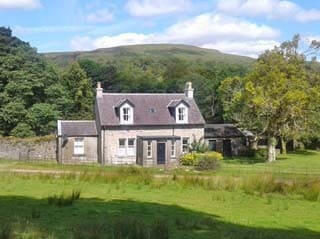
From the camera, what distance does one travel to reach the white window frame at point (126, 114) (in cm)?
5462

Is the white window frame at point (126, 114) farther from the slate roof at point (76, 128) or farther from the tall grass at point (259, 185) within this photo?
the tall grass at point (259, 185)

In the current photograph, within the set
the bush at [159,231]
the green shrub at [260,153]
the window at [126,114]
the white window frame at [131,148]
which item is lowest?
the bush at [159,231]

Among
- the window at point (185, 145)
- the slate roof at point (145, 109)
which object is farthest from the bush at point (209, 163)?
the slate roof at point (145, 109)

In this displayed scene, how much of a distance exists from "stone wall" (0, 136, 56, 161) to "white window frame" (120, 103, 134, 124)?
294 inches

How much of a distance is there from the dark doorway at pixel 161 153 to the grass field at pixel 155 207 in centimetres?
2271

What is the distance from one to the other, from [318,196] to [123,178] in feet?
32.2

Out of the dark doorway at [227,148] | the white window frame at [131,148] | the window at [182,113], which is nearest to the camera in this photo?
the white window frame at [131,148]

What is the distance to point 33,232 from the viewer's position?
32.5ft

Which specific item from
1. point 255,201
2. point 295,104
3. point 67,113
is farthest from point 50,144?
point 255,201

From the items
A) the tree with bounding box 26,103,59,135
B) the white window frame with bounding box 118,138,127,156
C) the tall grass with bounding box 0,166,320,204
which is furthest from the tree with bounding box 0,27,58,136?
the tall grass with bounding box 0,166,320,204

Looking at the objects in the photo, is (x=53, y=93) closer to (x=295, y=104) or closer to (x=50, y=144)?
(x=50, y=144)

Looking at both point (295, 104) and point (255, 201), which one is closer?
point (255, 201)

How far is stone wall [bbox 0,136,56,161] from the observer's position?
55.7 m

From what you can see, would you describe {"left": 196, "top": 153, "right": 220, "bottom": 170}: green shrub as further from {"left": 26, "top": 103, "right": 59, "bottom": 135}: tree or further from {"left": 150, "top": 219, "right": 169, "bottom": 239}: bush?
{"left": 150, "top": 219, "right": 169, "bottom": 239}: bush
